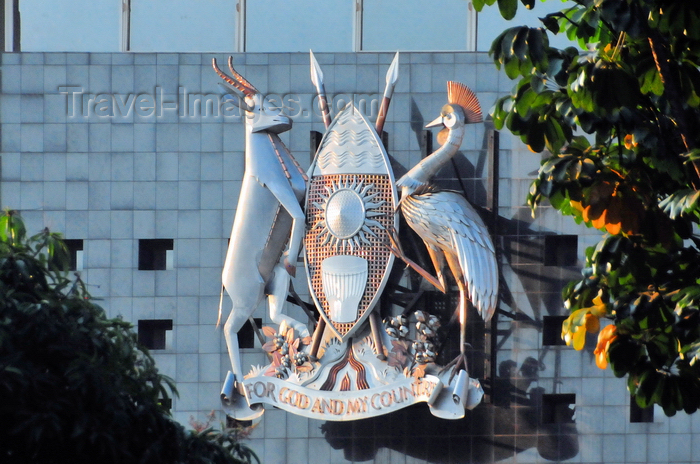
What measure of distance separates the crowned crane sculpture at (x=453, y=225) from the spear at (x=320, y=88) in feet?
4.65

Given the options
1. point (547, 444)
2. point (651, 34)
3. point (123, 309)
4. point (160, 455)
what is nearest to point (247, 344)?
point (123, 309)

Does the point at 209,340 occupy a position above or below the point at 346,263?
below

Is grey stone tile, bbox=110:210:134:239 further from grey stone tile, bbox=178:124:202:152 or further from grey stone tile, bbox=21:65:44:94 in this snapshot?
grey stone tile, bbox=21:65:44:94

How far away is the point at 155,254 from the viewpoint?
19453 mm

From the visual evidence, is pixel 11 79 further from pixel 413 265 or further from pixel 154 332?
pixel 413 265

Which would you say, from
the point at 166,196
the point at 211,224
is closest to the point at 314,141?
the point at 211,224

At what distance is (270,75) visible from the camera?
19.1m

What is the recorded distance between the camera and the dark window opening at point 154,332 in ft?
62.6

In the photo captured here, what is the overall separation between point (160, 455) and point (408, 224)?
9424mm

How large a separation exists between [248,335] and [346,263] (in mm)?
2483

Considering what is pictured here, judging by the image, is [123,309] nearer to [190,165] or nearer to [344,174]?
[190,165]

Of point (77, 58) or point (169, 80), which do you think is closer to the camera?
point (169, 80)

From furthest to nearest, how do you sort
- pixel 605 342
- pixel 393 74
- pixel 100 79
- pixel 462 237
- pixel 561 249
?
1. pixel 100 79
2. pixel 561 249
3. pixel 393 74
4. pixel 462 237
5. pixel 605 342

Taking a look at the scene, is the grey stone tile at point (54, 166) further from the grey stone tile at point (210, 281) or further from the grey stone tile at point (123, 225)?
the grey stone tile at point (210, 281)
